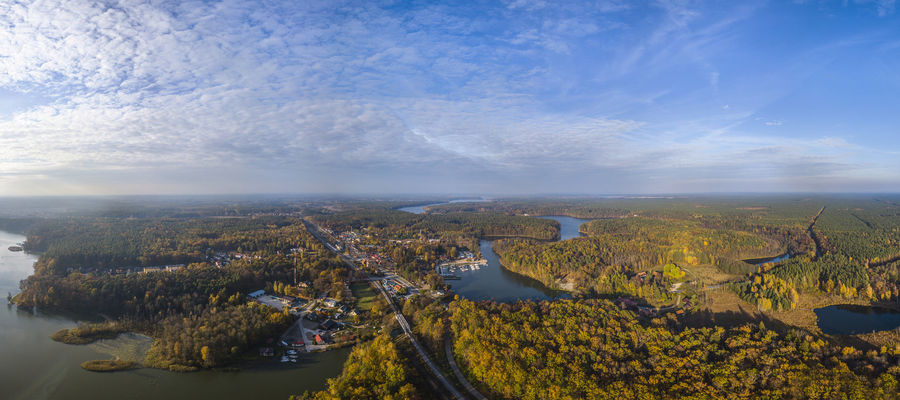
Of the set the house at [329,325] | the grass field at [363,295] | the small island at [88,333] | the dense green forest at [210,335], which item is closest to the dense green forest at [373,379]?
the house at [329,325]

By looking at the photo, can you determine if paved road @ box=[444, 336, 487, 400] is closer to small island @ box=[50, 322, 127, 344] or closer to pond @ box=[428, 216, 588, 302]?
pond @ box=[428, 216, 588, 302]

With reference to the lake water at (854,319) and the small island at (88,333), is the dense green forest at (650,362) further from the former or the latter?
the small island at (88,333)

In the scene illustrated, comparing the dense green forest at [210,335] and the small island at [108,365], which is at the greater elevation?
the dense green forest at [210,335]

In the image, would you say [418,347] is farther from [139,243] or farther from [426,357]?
[139,243]

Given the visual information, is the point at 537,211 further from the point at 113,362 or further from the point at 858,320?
the point at 113,362

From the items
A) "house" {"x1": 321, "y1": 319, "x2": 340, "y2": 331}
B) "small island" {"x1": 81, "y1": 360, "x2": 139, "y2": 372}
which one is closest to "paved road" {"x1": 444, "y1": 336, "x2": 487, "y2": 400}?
"house" {"x1": 321, "y1": 319, "x2": 340, "y2": 331}

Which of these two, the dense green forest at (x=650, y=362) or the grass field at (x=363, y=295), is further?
the grass field at (x=363, y=295)

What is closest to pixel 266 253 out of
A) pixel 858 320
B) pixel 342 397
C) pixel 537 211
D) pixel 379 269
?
pixel 379 269
